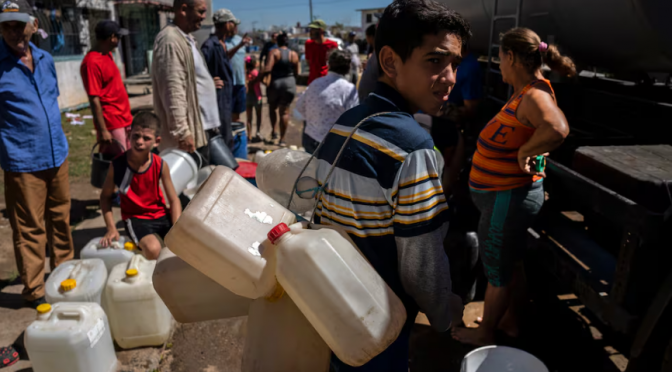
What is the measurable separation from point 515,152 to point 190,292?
191cm

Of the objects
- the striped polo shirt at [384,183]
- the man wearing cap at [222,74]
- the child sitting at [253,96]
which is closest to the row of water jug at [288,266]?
the striped polo shirt at [384,183]

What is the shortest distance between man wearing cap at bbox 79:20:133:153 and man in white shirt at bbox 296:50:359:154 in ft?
6.76

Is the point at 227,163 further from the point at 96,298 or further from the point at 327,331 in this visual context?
the point at 327,331

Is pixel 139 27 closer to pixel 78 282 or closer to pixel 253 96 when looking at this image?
pixel 253 96

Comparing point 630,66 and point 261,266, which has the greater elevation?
point 630,66

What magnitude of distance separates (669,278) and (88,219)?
16.9 feet

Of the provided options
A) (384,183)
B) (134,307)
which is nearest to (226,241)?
(384,183)

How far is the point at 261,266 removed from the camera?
1342 mm

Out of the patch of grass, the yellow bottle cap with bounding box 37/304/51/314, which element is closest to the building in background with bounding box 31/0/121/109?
the patch of grass

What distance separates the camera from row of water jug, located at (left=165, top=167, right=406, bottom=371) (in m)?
1.24

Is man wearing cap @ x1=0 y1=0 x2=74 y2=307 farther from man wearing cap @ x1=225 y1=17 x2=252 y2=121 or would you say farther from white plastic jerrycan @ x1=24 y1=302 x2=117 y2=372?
man wearing cap @ x1=225 y1=17 x2=252 y2=121

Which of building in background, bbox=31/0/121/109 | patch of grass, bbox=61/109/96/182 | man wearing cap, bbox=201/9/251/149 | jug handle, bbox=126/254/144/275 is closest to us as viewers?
jug handle, bbox=126/254/144/275

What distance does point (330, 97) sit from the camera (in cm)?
433

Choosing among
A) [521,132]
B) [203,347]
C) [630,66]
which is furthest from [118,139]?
[630,66]
